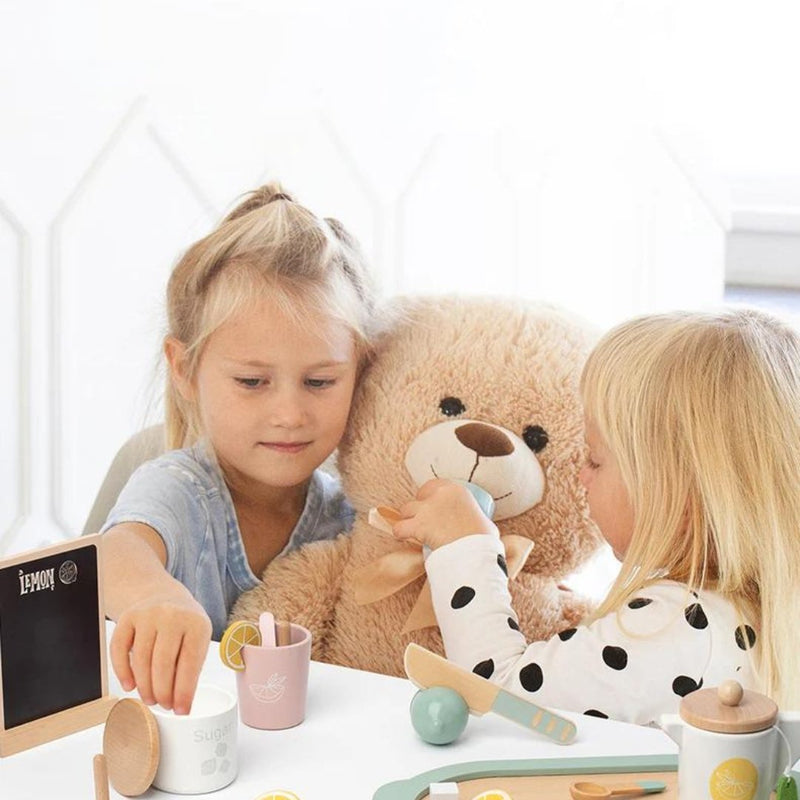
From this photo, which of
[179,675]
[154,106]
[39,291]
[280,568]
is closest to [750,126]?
[154,106]

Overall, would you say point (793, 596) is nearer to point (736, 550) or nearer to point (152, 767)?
point (736, 550)

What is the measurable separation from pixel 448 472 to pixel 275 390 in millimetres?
217

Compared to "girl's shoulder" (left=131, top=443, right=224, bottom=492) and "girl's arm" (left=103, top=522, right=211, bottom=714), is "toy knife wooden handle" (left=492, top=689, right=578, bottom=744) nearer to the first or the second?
"girl's arm" (left=103, top=522, right=211, bottom=714)

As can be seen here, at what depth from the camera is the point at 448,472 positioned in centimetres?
150

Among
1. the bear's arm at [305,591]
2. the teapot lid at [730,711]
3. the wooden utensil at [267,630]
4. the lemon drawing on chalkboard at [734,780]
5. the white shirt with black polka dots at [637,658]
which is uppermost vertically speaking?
the teapot lid at [730,711]

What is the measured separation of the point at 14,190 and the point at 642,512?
4.03ft

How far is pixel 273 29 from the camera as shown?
242 cm

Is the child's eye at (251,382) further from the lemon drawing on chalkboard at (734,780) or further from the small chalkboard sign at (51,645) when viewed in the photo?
the lemon drawing on chalkboard at (734,780)

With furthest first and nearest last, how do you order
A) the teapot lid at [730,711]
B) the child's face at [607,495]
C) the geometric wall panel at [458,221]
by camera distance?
1. the geometric wall panel at [458,221]
2. the child's face at [607,495]
3. the teapot lid at [730,711]

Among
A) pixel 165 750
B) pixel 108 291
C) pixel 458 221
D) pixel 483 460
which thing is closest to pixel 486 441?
pixel 483 460

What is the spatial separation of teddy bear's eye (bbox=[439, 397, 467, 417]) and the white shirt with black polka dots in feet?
0.93

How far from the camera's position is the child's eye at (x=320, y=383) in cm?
152

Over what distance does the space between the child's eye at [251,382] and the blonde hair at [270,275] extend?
66 mm

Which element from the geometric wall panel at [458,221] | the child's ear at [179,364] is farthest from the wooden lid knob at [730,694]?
the geometric wall panel at [458,221]
